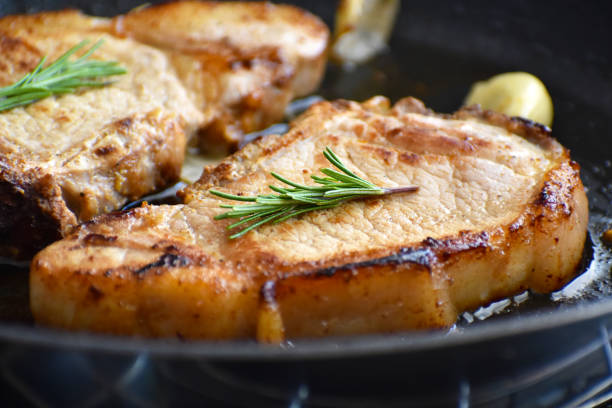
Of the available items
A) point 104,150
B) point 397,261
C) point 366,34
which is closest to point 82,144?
point 104,150

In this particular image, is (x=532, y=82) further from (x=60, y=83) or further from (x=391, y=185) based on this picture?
(x=60, y=83)

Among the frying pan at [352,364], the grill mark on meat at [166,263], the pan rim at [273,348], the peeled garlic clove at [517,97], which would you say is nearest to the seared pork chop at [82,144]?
the frying pan at [352,364]

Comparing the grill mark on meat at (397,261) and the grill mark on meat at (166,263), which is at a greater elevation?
the grill mark on meat at (397,261)

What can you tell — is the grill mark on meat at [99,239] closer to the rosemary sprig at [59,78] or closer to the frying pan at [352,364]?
the frying pan at [352,364]

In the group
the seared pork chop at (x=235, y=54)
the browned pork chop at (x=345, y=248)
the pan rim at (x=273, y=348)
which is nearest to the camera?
the pan rim at (x=273, y=348)

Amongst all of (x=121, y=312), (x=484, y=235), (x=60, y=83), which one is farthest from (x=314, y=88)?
(x=121, y=312)

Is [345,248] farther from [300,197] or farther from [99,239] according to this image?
[99,239]
